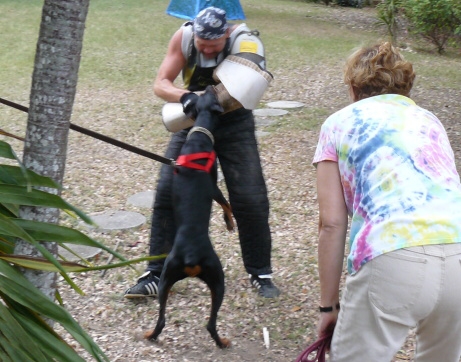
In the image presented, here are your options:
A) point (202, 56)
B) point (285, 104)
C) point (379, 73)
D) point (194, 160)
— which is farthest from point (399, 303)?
point (285, 104)

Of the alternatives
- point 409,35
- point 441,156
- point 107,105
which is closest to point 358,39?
point 409,35

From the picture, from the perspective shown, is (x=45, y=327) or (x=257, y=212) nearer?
(x=45, y=327)

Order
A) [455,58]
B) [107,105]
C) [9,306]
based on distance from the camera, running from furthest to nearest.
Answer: [455,58] < [107,105] < [9,306]

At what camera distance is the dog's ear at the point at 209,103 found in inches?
155

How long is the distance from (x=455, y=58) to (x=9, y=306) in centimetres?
1370

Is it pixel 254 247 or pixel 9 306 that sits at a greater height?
pixel 9 306

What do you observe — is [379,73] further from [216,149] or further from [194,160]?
[216,149]

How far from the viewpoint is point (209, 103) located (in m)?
3.93

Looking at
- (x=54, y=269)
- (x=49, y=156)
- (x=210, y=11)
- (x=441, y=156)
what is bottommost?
(x=54, y=269)

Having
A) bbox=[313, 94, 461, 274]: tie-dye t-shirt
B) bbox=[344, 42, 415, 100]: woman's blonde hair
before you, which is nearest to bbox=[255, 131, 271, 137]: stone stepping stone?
bbox=[344, 42, 415, 100]: woman's blonde hair

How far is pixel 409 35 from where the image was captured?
17.2 m

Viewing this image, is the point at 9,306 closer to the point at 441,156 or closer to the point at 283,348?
the point at 441,156

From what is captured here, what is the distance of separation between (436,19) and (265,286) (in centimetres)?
1166

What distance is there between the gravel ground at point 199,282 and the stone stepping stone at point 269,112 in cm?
58
